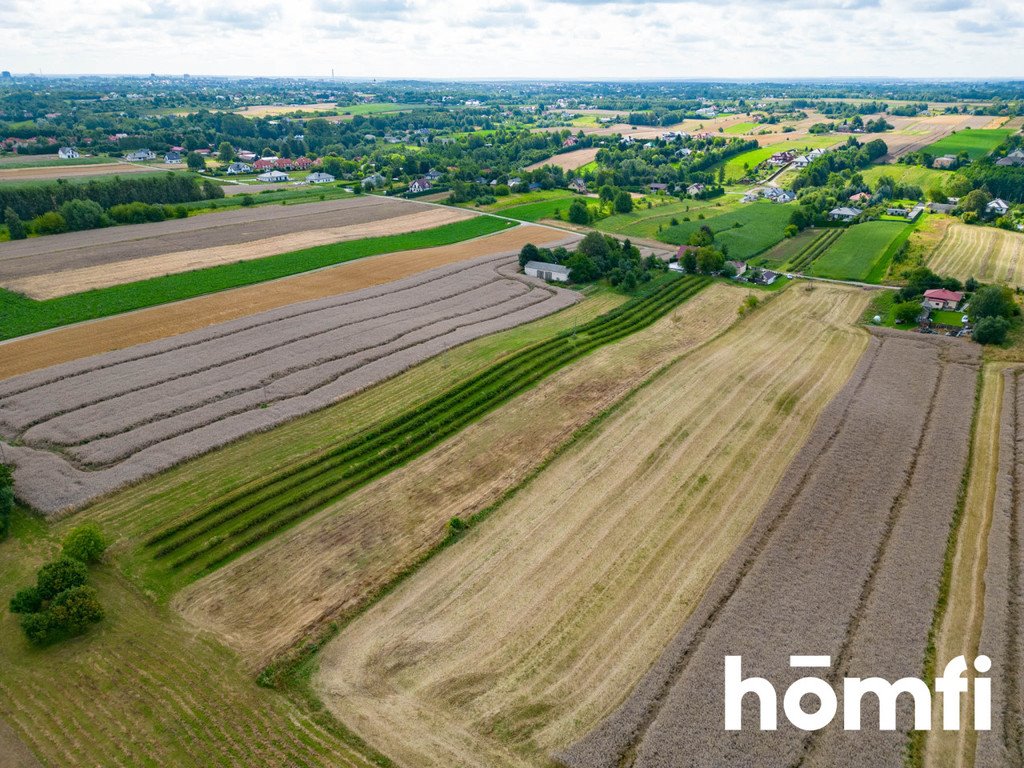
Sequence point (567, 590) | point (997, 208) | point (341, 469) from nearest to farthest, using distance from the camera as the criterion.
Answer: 1. point (567, 590)
2. point (341, 469)
3. point (997, 208)

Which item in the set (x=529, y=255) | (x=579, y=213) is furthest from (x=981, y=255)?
(x=529, y=255)

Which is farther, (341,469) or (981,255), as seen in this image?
(981,255)

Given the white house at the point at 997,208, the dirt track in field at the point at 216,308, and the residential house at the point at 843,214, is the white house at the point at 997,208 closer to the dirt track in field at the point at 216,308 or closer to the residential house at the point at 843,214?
the residential house at the point at 843,214

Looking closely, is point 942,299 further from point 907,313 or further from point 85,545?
point 85,545

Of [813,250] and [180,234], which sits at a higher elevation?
[180,234]

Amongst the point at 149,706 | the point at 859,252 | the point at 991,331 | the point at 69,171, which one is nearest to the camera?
the point at 149,706

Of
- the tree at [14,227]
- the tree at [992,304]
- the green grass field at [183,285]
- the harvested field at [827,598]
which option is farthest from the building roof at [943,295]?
the tree at [14,227]

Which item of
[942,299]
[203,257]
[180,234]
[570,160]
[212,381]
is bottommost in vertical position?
Result: [212,381]

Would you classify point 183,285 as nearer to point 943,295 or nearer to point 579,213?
point 579,213
